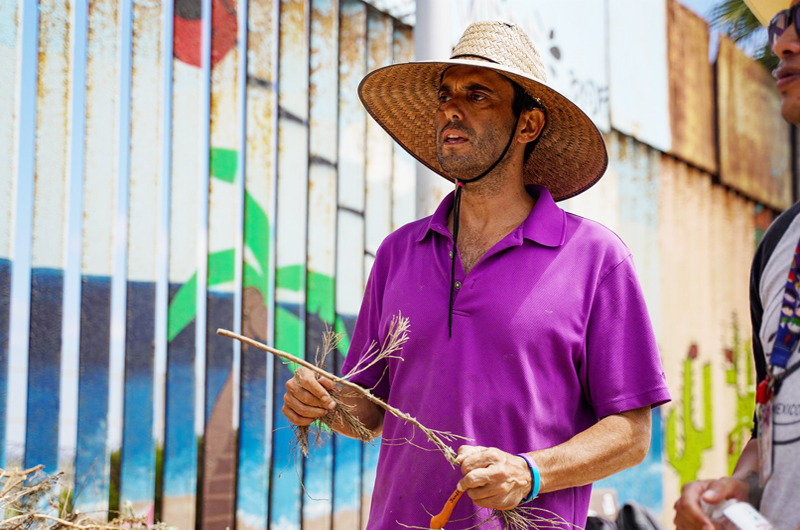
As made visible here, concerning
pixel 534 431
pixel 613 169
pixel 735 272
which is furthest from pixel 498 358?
pixel 735 272

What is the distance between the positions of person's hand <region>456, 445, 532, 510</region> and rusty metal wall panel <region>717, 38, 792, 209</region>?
6185 millimetres

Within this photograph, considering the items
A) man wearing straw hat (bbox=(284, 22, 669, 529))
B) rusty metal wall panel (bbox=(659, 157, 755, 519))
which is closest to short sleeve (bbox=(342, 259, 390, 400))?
man wearing straw hat (bbox=(284, 22, 669, 529))

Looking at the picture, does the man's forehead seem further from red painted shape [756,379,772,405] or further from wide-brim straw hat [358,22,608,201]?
red painted shape [756,379,772,405]

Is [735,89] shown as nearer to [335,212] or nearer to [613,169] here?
[613,169]

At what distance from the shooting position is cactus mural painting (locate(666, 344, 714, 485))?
658 cm

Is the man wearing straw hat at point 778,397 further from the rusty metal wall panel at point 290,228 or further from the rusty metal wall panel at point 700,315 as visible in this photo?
the rusty metal wall panel at point 700,315

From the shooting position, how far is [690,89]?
6.97 m

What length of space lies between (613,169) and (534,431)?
432cm

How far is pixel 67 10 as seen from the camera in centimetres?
315

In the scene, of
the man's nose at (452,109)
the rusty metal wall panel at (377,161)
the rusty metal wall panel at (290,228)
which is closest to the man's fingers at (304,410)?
the man's nose at (452,109)

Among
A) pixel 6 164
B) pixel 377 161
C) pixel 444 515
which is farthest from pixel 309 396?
pixel 377 161

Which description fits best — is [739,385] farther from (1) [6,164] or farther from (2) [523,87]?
(1) [6,164]

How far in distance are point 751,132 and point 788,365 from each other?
6.99 meters

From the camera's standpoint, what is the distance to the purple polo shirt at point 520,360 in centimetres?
207
